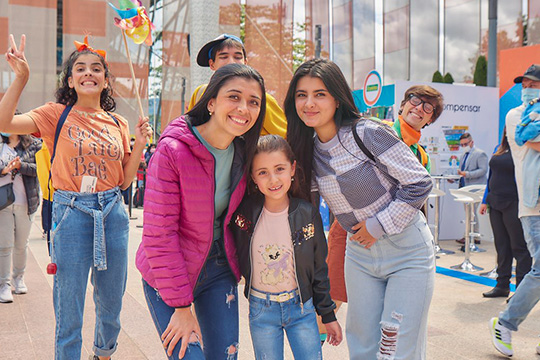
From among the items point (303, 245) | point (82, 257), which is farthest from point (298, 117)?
point (82, 257)

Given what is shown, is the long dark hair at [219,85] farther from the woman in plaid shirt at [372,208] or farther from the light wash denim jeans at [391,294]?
the light wash denim jeans at [391,294]

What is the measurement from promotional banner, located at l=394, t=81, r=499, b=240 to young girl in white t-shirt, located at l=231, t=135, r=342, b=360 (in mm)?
7659

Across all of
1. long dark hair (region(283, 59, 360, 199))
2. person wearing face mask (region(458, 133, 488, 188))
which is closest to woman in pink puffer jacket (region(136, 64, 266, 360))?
long dark hair (region(283, 59, 360, 199))

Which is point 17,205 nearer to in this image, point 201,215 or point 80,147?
point 80,147

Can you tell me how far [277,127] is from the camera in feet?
9.14

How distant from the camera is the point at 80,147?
9.77 ft

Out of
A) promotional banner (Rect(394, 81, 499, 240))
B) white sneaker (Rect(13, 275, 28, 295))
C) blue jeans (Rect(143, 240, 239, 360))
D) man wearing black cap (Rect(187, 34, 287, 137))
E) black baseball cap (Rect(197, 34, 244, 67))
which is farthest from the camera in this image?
promotional banner (Rect(394, 81, 499, 240))

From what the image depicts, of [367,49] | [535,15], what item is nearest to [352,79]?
[367,49]

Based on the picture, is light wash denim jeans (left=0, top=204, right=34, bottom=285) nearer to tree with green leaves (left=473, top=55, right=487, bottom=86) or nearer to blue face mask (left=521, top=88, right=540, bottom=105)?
blue face mask (left=521, top=88, right=540, bottom=105)

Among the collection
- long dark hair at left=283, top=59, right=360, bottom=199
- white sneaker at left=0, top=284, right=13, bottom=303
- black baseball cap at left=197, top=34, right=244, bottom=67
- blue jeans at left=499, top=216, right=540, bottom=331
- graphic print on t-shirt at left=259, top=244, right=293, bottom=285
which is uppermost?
black baseball cap at left=197, top=34, right=244, bottom=67

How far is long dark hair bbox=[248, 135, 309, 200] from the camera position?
7.95 feet

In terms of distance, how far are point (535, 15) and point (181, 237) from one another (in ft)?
51.8

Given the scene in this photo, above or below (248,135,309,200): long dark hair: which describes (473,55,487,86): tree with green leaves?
above

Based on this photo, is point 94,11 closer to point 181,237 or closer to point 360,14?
point 360,14
